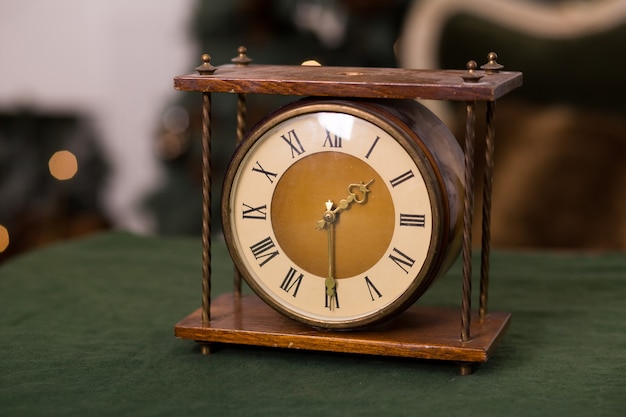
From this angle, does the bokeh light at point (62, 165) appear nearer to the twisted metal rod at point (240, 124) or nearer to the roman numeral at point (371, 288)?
the twisted metal rod at point (240, 124)

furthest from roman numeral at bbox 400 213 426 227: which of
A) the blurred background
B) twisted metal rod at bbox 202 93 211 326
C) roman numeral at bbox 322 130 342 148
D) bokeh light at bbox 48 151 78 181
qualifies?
bokeh light at bbox 48 151 78 181

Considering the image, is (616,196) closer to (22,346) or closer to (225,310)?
(225,310)

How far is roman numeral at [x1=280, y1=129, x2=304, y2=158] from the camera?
1.34 m

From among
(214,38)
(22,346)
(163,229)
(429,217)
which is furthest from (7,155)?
(429,217)

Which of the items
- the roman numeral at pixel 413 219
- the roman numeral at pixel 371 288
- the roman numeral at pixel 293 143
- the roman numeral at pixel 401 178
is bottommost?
the roman numeral at pixel 371 288

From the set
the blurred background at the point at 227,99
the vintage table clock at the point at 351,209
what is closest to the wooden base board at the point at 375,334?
the vintage table clock at the point at 351,209

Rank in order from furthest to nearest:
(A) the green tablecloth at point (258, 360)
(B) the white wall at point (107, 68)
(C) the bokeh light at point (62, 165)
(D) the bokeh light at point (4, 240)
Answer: (B) the white wall at point (107, 68) → (C) the bokeh light at point (62, 165) → (D) the bokeh light at point (4, 240) → (A) the green tablecloth at point (258, 360)

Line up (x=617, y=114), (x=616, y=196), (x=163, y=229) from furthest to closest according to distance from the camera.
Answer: (x=163, y=229) → (x=617, y=114) → (x=616, y=196)

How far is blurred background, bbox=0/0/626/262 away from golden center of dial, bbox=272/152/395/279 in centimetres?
140

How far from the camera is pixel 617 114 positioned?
2.96 meters

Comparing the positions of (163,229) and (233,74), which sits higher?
(233,74)

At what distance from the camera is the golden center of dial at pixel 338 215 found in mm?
1314

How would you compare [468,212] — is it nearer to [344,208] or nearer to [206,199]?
[344,208]

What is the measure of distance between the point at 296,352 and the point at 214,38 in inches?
96.5
